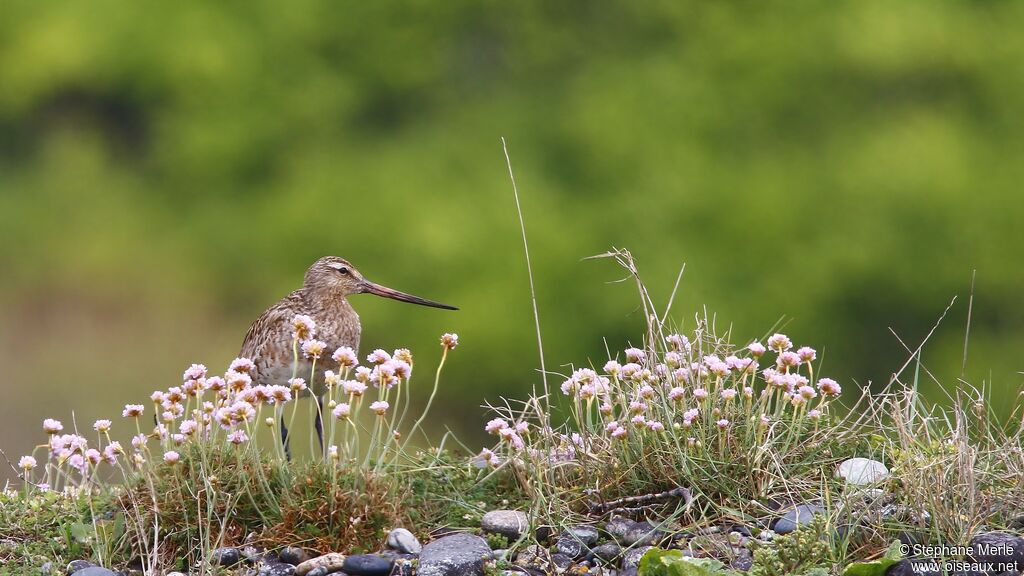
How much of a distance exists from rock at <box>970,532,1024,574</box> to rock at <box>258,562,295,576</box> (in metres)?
1.99

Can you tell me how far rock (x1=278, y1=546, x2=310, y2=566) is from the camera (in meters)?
3.72

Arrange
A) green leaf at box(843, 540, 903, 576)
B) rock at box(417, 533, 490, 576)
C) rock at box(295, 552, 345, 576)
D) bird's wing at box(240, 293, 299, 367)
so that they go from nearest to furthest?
green leaf at box(843, 540, 903, 576) < rock at box(417, 533, 490, 576) < rock at box(295, 552, 345, 576) < bird's wing at box(240, 293, 299, 367)

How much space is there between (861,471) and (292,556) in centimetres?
183

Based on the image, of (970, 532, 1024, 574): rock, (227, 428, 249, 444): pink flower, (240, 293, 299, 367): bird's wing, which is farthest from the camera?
(240, 293, 299, 367): bird's wing

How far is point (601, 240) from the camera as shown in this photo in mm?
12102

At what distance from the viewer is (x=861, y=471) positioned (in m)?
3.93

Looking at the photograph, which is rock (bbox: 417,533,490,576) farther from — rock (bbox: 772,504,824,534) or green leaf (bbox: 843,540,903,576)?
green leaf (bbox: 843,540,903,576)

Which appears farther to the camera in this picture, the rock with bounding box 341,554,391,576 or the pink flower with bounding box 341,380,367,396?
the pink flower with bounding box 341,380,367,396

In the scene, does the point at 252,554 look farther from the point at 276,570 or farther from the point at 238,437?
the point at 238,437

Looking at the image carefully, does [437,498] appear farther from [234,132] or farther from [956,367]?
[234,132]

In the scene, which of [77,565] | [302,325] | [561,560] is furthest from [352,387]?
[77,565]

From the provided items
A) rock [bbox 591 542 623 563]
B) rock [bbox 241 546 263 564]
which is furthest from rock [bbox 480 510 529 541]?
rock [bbox 241 546 263 564]

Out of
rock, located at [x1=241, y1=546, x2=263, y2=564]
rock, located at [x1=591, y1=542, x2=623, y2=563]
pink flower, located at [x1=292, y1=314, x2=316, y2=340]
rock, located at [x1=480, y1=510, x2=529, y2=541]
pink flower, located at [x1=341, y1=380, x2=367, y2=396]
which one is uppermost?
pink flower, located at [x1=292, y1=314, x2=316, y2=340]

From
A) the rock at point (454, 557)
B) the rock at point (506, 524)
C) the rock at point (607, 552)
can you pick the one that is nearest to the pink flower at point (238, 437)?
the rock at point (454, 557)
